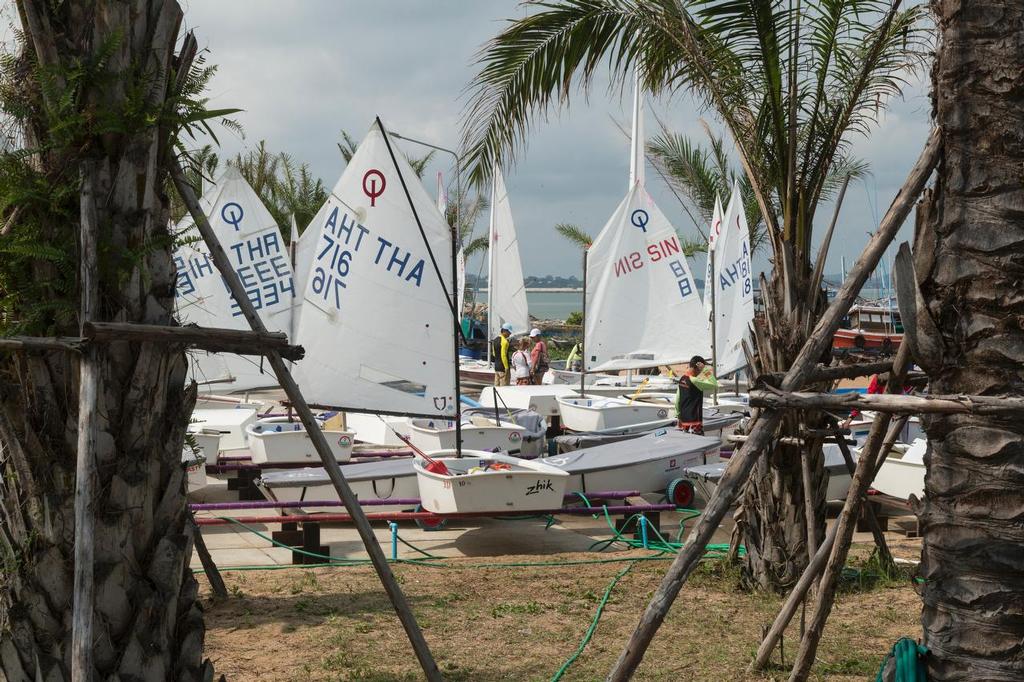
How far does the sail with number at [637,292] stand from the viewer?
1950 cm

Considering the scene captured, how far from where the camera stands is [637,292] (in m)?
19.6

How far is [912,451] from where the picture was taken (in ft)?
35.5

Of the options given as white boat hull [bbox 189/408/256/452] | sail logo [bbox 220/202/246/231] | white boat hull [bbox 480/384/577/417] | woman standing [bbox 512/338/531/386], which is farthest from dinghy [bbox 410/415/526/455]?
woman standing [bbox 512/338/531/386]

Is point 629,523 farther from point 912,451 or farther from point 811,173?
point 811,173

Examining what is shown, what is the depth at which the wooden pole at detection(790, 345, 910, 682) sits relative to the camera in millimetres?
4391

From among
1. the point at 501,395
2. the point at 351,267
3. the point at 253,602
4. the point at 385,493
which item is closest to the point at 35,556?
the point at 253,602

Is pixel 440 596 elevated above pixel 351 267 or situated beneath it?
situated beneath

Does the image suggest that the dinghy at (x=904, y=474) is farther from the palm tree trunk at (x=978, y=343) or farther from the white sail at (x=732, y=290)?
the white sail at (x=732, y=290)

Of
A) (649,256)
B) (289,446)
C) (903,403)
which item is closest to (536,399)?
(649,256)

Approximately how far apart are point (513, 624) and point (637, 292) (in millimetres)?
13030

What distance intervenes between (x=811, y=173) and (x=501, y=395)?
11.2m

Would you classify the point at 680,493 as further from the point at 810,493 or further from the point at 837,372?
the point at 837,372

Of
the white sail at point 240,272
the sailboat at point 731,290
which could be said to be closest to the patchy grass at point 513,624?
the white sail at point 240,272

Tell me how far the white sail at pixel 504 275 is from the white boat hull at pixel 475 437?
1375 centimetres
